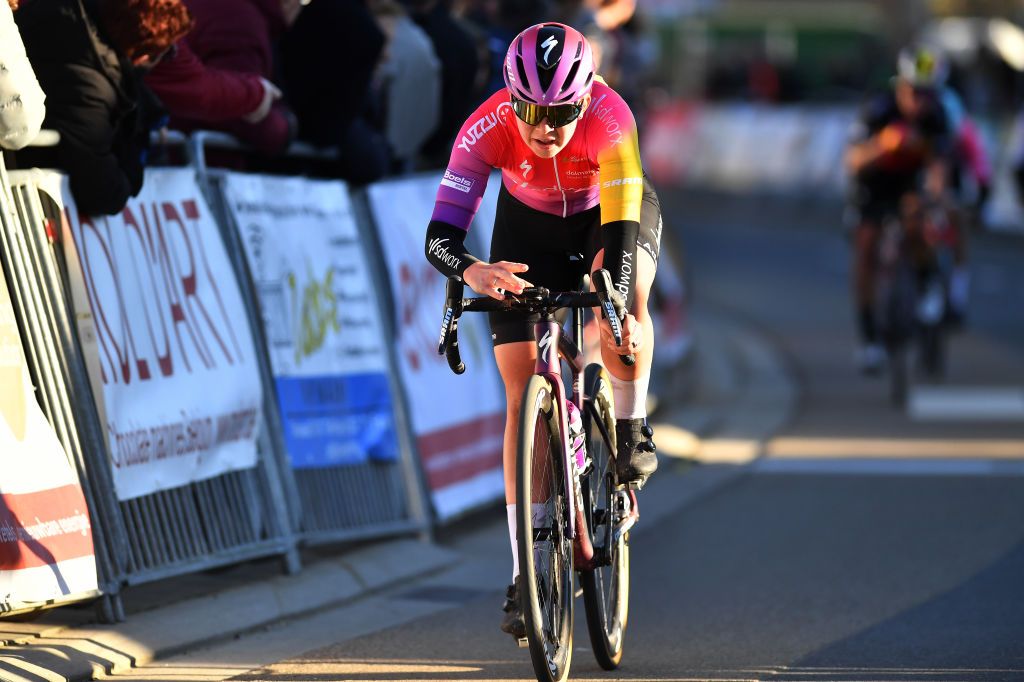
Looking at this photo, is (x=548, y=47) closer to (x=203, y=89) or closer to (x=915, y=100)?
(x=203, y=89)

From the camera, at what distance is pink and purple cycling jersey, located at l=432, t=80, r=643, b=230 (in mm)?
6793

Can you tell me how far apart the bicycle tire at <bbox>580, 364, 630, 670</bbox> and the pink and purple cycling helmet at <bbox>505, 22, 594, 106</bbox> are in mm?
1091

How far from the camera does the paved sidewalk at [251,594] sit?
704cm

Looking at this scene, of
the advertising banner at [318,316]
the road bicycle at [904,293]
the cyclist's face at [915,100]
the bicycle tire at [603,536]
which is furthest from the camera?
the cyclist's face at [915,100]

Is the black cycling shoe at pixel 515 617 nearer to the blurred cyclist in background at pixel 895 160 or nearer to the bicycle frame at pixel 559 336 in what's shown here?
the bicycle frame at pixel 559 336

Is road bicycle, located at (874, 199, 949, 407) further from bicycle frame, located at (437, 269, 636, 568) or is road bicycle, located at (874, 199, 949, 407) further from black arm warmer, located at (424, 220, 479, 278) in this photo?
black arm warmer, located at (424, 220, 479, 278)

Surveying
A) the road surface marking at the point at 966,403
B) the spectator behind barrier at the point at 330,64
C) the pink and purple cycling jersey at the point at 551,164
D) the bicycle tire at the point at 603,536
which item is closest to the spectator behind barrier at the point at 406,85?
the spectator behind barrier at the point at 330,64

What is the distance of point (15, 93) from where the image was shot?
6.88 metres

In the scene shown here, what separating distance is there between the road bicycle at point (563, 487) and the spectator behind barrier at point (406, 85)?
3.81 metres

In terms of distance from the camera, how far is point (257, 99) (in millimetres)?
8820

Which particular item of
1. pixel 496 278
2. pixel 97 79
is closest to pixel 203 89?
pixel 97 79

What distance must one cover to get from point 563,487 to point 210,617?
1.93 m

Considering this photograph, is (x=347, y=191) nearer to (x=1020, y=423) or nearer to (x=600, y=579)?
(x=600, y=579)

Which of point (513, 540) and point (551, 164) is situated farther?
point (551, 164)
